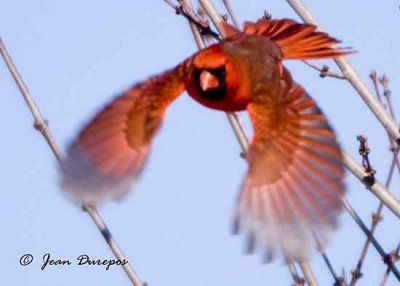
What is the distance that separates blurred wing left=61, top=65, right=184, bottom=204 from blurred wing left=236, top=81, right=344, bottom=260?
11.2 inches

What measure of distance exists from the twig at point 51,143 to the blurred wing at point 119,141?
0.11 metres

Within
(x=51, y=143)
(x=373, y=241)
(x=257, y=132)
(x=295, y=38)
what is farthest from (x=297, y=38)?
(x=51, y=143)

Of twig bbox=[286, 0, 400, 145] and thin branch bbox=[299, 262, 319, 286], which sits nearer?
thin branch bbox=[299, 262, 319, 286]

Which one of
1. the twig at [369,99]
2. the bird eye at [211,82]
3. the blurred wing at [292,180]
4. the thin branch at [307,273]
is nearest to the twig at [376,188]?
the blurred wing at [292,180]

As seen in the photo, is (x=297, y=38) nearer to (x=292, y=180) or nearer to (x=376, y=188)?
(x=292, y=180)

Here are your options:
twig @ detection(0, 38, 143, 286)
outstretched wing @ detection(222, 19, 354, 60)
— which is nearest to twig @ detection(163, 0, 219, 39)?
outstretched wing @ detection(222, 19, 354, 60)

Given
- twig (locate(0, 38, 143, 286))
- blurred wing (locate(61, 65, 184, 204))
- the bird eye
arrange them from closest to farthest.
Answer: twig (locate(0, 38, 143, 286)), the bird eye, blurred wing (locate(61, 65, 184, 204))

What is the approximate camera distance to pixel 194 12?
10.5 ft

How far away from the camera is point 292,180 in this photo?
314cm

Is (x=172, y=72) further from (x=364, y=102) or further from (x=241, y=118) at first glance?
(x=364, y=102)

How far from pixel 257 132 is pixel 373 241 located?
50 centimetres

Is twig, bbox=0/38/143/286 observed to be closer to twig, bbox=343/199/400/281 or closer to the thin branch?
the thin branch

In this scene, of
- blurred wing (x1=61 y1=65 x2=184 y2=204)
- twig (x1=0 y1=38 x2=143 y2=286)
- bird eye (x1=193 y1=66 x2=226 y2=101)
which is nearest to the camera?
twig (x1=0 y1=38 x2=143 y2=286)

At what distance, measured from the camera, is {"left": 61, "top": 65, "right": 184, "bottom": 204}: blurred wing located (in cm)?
306
